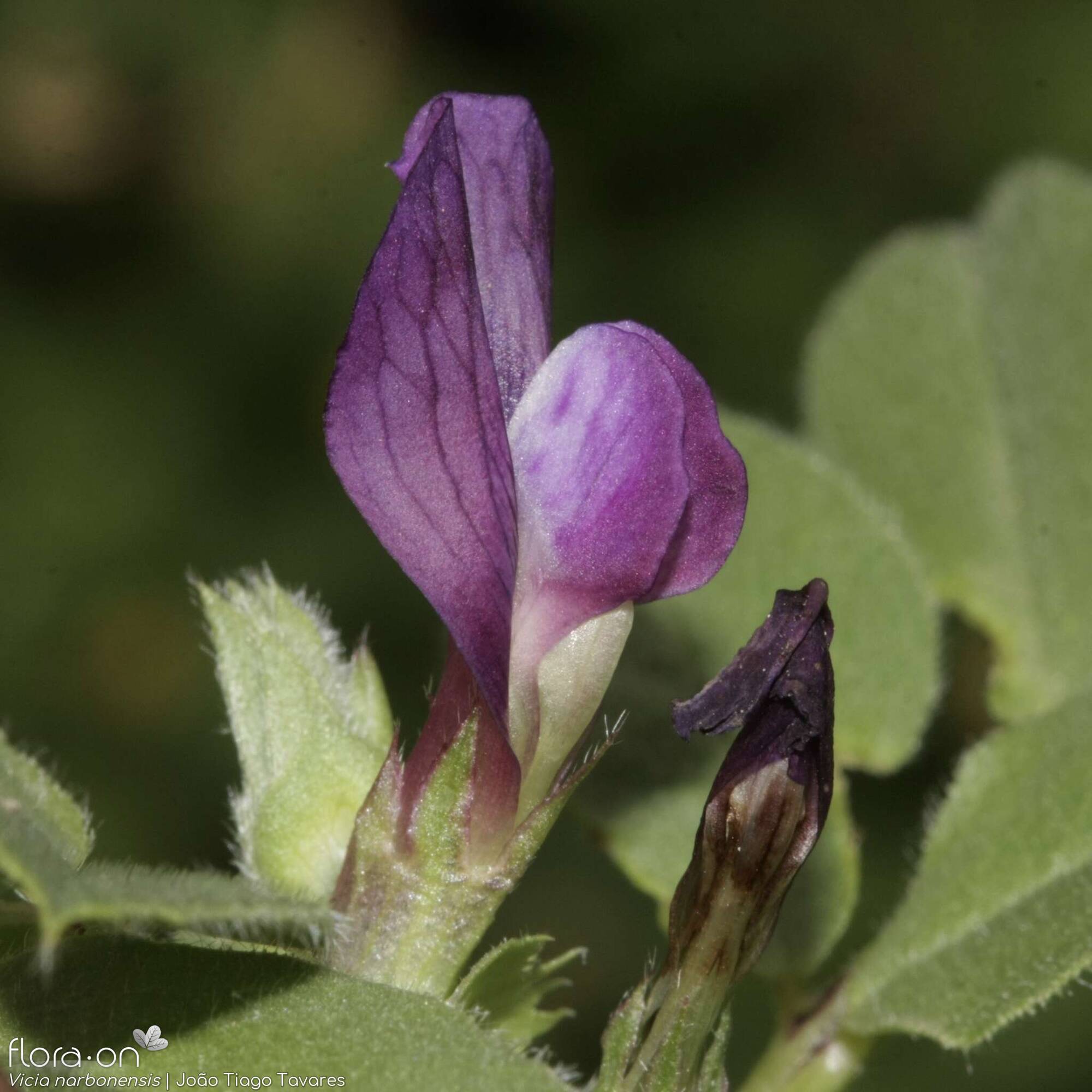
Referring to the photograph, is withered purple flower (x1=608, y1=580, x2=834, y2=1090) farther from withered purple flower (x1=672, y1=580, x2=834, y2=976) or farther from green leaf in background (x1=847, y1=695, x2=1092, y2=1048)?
green leaf in background (x1=847, y1=695, x2=1092, y2=1048)

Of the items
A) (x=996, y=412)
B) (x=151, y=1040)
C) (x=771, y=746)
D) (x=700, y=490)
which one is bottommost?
(x=151, y=1040)

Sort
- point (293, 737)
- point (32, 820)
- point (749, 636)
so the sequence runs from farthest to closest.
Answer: point (749, 636), point (293, 737), point (32, 820)

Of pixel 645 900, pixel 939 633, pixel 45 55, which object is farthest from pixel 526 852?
pixel 45 55

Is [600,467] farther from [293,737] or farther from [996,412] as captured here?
[996,412]

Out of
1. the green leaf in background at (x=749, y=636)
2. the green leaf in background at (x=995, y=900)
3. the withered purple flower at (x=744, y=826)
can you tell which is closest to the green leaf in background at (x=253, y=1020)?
the withered purple flower at (x=744, y=826)

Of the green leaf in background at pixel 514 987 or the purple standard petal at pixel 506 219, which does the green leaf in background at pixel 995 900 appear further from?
the purple standard petal at pixel 506 219

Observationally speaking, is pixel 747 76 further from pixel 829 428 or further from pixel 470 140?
pixel 470 140

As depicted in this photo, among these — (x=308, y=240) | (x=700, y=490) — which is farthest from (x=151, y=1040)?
(x=308, y=240)
